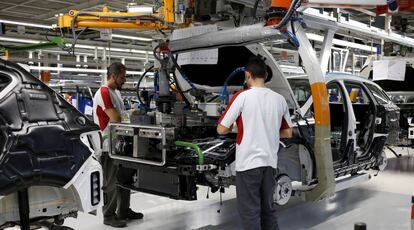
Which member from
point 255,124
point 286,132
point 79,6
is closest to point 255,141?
point 255,124

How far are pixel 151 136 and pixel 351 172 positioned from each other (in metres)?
2.80

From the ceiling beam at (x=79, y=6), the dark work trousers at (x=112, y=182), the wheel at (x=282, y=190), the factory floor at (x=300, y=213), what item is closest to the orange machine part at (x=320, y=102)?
the wheel at (x=282, y=190)

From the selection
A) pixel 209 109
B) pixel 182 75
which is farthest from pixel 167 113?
pixel 182 75

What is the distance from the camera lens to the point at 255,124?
3473 mm

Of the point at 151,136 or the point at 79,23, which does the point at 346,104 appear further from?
the point at 79,23

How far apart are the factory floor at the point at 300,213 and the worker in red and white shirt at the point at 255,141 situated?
1.33m

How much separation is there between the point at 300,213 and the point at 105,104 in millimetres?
2608

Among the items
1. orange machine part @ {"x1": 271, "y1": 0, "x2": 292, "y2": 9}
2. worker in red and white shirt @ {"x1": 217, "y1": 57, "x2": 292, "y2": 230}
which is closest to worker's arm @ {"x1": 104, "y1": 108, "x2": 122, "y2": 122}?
worker in red and white shirt @ {"x1": 217, "y1": 57, "x2": 292, "y2": 230}

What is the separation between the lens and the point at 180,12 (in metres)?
4.47

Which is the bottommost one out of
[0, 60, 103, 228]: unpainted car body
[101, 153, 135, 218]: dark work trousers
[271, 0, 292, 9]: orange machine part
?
[101, 153, 135, 218]: dark work trousers

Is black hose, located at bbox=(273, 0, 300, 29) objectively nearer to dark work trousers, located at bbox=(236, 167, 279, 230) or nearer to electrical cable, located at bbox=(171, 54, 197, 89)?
dark work trousers, located at bbox=(236, 167, 279, 230)

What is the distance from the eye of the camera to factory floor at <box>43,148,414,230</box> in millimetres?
4836

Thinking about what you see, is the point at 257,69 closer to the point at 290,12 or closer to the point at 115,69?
the point at 290,12

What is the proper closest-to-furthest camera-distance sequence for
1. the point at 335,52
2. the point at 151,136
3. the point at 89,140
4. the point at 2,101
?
the point at 2,101, the point at 89,140, the point at 151,136, the point at 335,52
